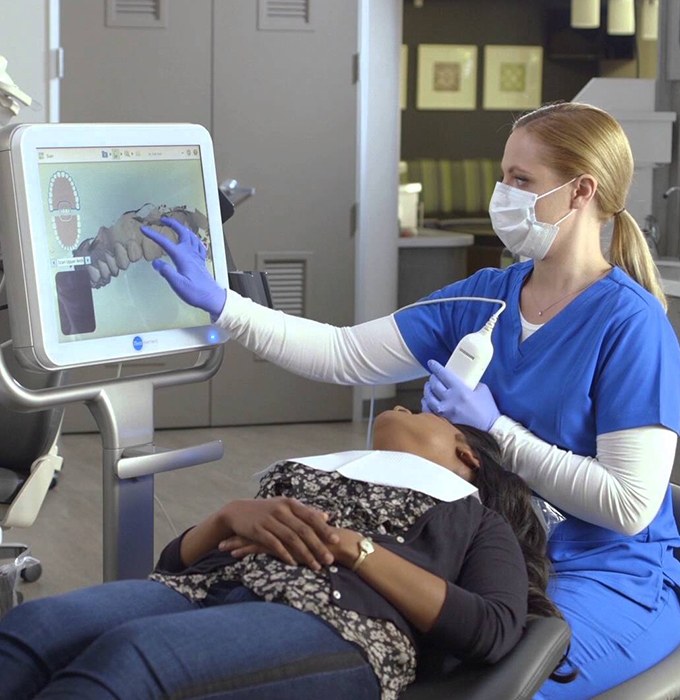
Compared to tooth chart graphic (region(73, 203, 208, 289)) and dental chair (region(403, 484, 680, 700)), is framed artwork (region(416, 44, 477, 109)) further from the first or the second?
dental chair (region(403, 484, 680, 700))

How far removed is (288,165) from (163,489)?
1.61 metres

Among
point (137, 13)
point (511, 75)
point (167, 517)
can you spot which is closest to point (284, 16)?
point (137, 13)

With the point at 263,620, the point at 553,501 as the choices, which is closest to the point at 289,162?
the point at 553,501

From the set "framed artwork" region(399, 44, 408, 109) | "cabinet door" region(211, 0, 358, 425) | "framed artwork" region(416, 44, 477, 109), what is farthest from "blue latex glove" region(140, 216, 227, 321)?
"framed artwork" region(416, 44, 477, 109)

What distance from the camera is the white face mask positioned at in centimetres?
202

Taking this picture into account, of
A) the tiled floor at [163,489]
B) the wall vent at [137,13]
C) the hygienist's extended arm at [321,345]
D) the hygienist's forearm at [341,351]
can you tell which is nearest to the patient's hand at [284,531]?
the hygienist's extended arm at [321,345]

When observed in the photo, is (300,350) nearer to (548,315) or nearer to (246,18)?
(548,315)

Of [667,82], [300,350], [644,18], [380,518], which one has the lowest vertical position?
[380,518]

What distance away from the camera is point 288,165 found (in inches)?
205

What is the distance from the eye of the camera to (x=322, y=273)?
5.34m

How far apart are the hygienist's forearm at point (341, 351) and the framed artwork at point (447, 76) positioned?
7001 mm

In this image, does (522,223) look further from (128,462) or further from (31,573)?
(31,573)

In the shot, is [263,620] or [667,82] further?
[667,82]

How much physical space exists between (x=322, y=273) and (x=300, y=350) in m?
3.17
